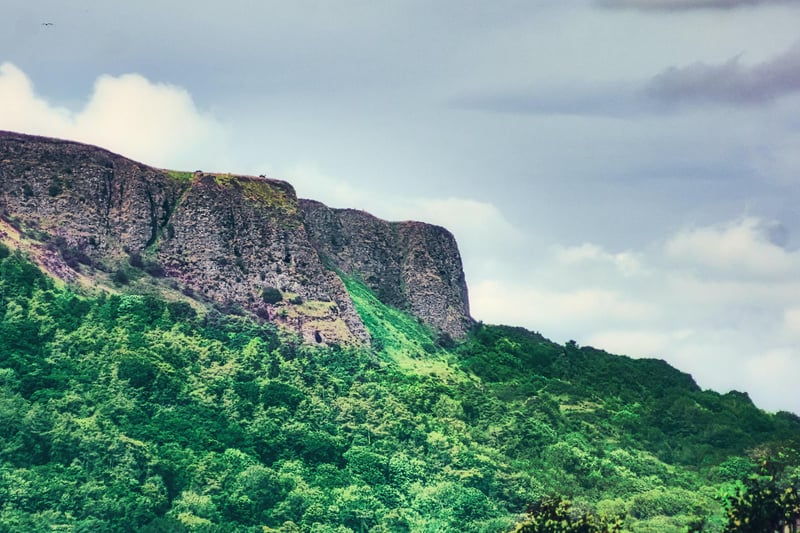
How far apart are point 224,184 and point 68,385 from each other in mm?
30173

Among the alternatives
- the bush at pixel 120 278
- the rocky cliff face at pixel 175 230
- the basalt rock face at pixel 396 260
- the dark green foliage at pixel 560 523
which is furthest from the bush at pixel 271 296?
the dark green foliage at pixel 560 523

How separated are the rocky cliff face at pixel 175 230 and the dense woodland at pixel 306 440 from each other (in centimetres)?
336

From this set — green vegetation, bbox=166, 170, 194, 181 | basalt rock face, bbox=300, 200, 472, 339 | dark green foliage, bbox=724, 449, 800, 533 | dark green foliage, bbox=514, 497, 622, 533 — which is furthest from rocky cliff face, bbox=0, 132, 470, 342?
dark green foliage, bbox=724, 449, 800, 533

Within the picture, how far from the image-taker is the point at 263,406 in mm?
89188

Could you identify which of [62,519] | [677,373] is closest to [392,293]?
[677,373]

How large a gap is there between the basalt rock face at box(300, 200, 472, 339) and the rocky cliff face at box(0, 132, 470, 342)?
1141cm

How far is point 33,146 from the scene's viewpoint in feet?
325

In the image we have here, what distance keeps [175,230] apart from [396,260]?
106 ft

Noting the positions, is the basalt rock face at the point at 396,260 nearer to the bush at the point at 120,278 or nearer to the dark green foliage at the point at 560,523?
the bush at the point at 120,278

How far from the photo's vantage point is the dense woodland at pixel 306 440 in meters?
73.4

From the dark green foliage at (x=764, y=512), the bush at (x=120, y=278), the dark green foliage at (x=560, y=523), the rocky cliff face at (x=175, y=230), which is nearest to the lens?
the dark green foliage at (x=764, y=512)

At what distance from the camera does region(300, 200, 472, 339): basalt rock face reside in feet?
404

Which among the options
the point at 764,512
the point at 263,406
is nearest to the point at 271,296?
the point at 263,406

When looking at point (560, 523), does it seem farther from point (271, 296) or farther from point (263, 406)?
point (271, 296)
